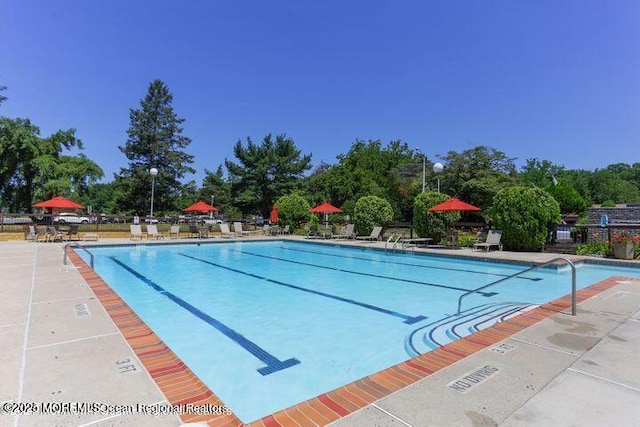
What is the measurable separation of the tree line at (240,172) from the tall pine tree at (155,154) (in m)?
0.09

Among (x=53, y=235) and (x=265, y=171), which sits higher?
(x=265, y=171)

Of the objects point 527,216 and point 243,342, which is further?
point 527,216

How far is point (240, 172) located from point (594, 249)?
29.5 metres

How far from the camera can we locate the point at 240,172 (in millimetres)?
35031

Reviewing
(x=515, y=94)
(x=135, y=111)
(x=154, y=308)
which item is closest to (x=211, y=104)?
(x=135, y=111)

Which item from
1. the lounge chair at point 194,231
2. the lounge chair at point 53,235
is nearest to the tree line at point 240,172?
the lounge chair at point 194,231

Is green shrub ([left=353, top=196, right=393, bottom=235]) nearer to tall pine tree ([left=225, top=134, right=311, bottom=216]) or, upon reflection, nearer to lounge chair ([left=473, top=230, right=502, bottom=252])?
lounge chair ([left=473, top=230, right=502, bottom=252])

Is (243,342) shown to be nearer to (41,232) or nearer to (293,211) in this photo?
(41,232)

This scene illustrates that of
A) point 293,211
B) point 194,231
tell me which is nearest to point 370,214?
point 293,211

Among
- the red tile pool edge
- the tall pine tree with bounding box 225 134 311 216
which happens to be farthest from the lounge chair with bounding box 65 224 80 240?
the tall pine tree with bounding box 225 134 311 216

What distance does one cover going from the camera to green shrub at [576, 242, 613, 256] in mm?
11230

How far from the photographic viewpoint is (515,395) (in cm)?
240

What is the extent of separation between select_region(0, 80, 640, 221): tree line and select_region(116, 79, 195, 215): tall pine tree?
0.31ft

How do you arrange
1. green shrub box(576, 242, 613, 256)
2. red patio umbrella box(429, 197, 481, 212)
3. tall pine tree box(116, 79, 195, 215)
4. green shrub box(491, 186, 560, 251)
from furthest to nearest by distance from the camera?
tall pine tree box(116, 79, 195, 215)
red patio umbrella box(429, 197, 481, 212)
green shrub box(491, 186, 560, 251)
green shrub box(576, 242, 613, 256)
